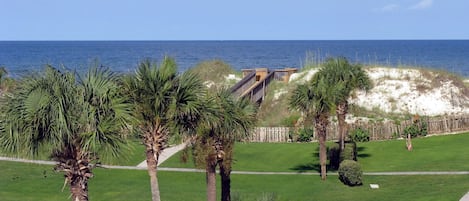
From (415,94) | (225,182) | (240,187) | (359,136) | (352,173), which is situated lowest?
(240,187)

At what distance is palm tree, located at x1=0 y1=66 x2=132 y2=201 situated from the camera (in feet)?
68.6

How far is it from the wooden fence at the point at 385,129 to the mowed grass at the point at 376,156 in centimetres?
183

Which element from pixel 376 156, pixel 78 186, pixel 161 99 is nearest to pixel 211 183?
pixel 161 99

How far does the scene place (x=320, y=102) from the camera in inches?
1748

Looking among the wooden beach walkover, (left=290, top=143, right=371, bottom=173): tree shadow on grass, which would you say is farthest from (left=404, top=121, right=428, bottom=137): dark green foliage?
the wooden beach walkover

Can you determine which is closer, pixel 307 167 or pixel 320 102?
pixel 320 102

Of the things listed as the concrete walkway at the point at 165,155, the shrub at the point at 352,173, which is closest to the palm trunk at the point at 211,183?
the shrub at the point at 352,173

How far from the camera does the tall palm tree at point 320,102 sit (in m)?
44.4

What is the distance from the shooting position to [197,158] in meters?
30.4

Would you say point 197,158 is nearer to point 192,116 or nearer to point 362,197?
point 192,116

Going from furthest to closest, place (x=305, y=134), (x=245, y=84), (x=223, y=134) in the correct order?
(x=245, y=84) → (x=305, y=134) → (x=223, y=134)

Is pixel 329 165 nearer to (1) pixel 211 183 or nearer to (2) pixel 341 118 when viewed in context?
(2) pixel 341 118

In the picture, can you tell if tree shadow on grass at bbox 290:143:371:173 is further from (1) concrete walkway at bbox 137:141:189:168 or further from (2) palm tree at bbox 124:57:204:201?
(2) palm tree at bbox 124:57:204:201

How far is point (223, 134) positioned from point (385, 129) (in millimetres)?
32885
